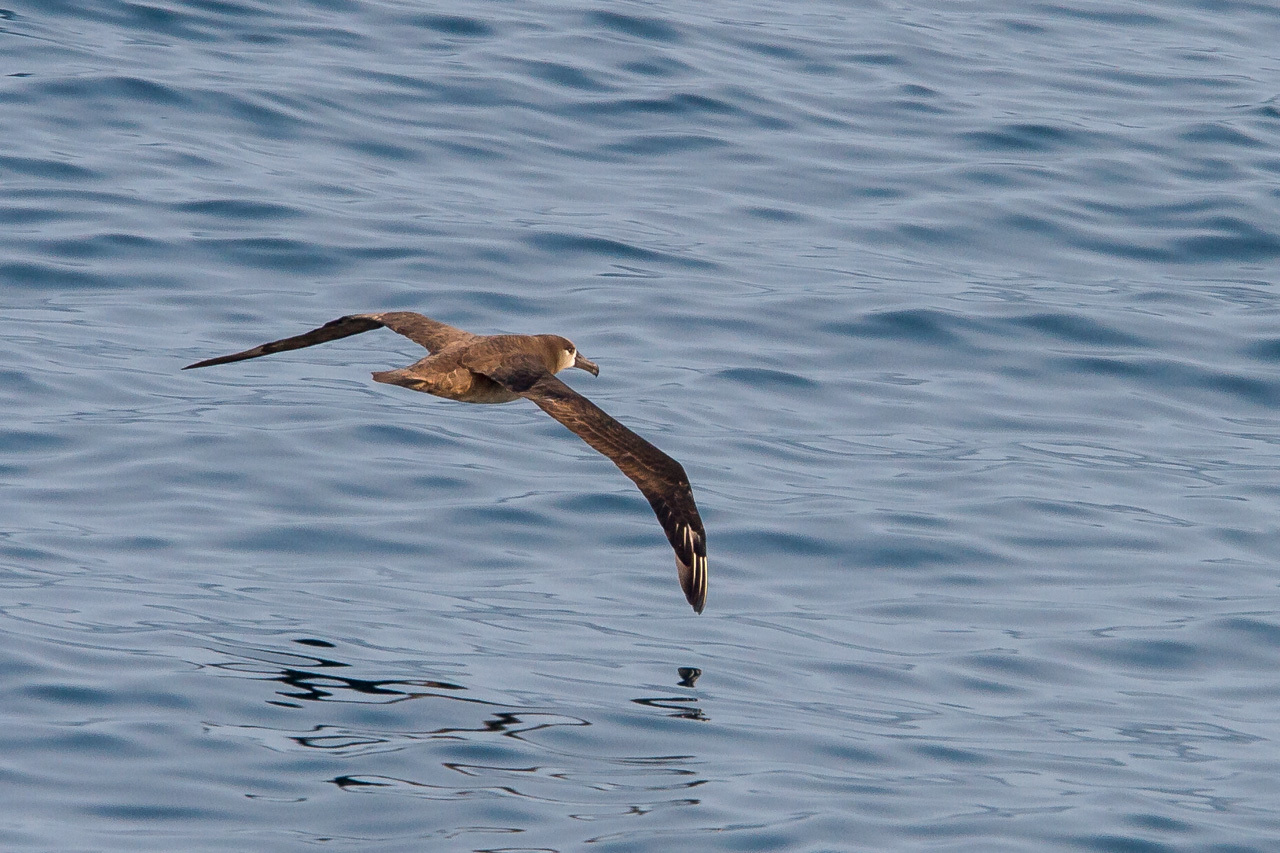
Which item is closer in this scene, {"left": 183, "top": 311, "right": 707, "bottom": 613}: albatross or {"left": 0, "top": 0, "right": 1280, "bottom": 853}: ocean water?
{"left": 0, "top": 0, "right": 1280, "bottom": 853}: ocean water

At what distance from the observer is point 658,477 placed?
8422mm

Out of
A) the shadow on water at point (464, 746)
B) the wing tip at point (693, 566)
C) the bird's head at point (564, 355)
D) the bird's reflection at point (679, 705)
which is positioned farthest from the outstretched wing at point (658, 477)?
the bird's head at point (564, 355)

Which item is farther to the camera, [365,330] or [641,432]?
[641,432]

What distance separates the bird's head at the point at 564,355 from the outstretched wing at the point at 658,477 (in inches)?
72.7

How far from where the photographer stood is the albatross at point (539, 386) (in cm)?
843

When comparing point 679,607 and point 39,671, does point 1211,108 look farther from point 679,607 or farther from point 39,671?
point 39,671

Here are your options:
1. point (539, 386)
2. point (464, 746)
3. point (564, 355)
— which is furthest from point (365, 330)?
point (464, 746)

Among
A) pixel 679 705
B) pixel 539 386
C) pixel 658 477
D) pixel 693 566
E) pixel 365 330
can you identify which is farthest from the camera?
pixel 365 330

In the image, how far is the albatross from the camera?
8.43m

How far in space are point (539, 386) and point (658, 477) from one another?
933 millimetres

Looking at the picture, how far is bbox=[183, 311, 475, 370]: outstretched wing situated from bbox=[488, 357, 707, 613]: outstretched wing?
5.39ft

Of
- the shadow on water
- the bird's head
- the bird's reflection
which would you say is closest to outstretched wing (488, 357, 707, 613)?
the bird's reflection

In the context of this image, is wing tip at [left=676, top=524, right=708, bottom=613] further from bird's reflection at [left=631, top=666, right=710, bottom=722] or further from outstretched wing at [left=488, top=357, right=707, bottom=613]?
bird's reflection at [left=631, top=666, right=710, bottom=722]

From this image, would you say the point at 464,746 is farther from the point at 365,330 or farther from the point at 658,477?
the point at 365,330
